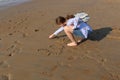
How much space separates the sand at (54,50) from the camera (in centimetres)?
512

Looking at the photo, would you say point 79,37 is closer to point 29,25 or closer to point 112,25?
point 112,25

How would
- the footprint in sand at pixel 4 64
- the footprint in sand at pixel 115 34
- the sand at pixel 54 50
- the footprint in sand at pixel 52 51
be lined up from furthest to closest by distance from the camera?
the footprint in sand at pixel 115 34
the footprint in sand at pixel 52 51
the footprint in sand at pixel 4 64
the sand at pixel 54 50

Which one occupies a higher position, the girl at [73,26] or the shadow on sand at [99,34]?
the girl at [73,26]

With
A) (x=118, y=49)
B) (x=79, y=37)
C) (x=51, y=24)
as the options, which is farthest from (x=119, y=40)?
(x=51, y=24)

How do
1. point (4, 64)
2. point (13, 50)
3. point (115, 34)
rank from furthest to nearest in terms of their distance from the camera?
point (115, 34) < point (13, 50) < point (4, 64)

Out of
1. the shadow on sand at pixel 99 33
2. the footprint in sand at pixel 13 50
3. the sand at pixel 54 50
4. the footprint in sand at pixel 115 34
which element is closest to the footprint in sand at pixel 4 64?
the sand at pixel 54 50

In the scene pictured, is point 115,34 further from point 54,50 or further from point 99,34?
point 54,50

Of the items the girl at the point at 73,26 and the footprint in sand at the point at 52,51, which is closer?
the footprint in sand at the point at 52,51

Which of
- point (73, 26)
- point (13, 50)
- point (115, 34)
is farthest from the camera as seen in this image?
point (115, 34)

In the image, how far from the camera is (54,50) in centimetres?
619

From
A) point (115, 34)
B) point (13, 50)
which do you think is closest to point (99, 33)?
point (115, 34)

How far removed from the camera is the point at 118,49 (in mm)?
5898

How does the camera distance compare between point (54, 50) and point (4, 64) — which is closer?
point (4, 64)

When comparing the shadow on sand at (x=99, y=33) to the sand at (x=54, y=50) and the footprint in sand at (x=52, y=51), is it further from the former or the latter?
the footprint in sand at (x=52, y=51)
